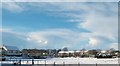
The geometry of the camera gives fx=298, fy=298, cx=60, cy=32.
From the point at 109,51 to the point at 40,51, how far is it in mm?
48891

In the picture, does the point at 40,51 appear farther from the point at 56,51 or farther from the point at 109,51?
the point at 109,51

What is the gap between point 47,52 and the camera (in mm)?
170000

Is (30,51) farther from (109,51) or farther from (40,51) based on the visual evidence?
(109,51)

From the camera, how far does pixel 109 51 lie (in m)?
132

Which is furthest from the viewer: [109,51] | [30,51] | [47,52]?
[47,52]

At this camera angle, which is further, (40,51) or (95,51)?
(40,51)

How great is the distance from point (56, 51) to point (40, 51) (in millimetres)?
9041

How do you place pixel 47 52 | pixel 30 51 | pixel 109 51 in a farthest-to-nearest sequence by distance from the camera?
pixel 47 52 → pixel 30 51 → pixel 109 51

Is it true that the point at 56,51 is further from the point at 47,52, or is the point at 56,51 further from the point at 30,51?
the point at 30,51

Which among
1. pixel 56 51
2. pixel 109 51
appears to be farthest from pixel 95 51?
pixel 56 51

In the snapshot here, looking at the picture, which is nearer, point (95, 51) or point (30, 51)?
point (95, 51)

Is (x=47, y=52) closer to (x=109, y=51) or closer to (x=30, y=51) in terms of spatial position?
(x=30, y=51)

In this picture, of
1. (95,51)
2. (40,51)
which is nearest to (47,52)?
(40,51)

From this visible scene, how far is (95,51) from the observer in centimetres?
13888
